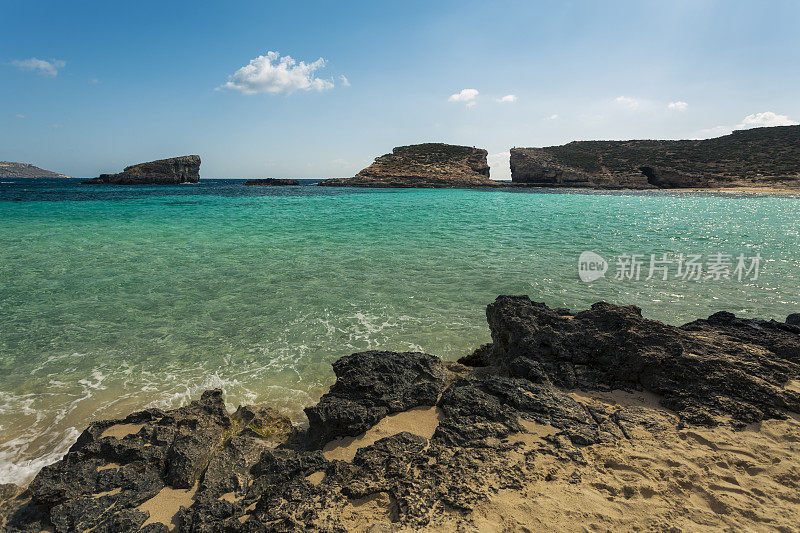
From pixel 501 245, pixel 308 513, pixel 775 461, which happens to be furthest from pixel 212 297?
pixel 501 245

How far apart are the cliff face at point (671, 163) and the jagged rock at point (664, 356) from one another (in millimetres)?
85342

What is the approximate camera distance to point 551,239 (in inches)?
723

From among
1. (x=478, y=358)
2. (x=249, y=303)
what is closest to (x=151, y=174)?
(x=249, y=303)

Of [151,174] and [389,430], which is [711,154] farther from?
[151,174]

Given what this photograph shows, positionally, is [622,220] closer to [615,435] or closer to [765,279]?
[765,279]

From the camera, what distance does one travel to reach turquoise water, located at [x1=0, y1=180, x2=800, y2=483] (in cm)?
536

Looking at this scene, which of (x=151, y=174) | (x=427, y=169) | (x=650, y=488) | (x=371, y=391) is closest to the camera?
(x=650, y=488)

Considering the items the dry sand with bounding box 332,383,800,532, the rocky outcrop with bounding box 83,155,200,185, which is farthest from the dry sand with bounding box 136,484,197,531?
the rocky outcrop with bounding box 83,155,200,185

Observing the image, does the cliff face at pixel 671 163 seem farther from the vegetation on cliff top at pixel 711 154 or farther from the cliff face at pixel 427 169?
the cliff face at pixel 427 169

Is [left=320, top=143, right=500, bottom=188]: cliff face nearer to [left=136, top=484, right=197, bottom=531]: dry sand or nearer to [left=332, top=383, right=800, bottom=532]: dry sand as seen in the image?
[left=332, top=383, right=800, bottom=532]: dry sand

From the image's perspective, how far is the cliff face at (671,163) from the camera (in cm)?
6794

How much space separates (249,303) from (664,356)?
8.51 metres

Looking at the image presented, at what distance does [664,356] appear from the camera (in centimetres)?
447

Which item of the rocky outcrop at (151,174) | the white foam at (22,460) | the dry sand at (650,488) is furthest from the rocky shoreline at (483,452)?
the rocky outcrop at (151,174)
